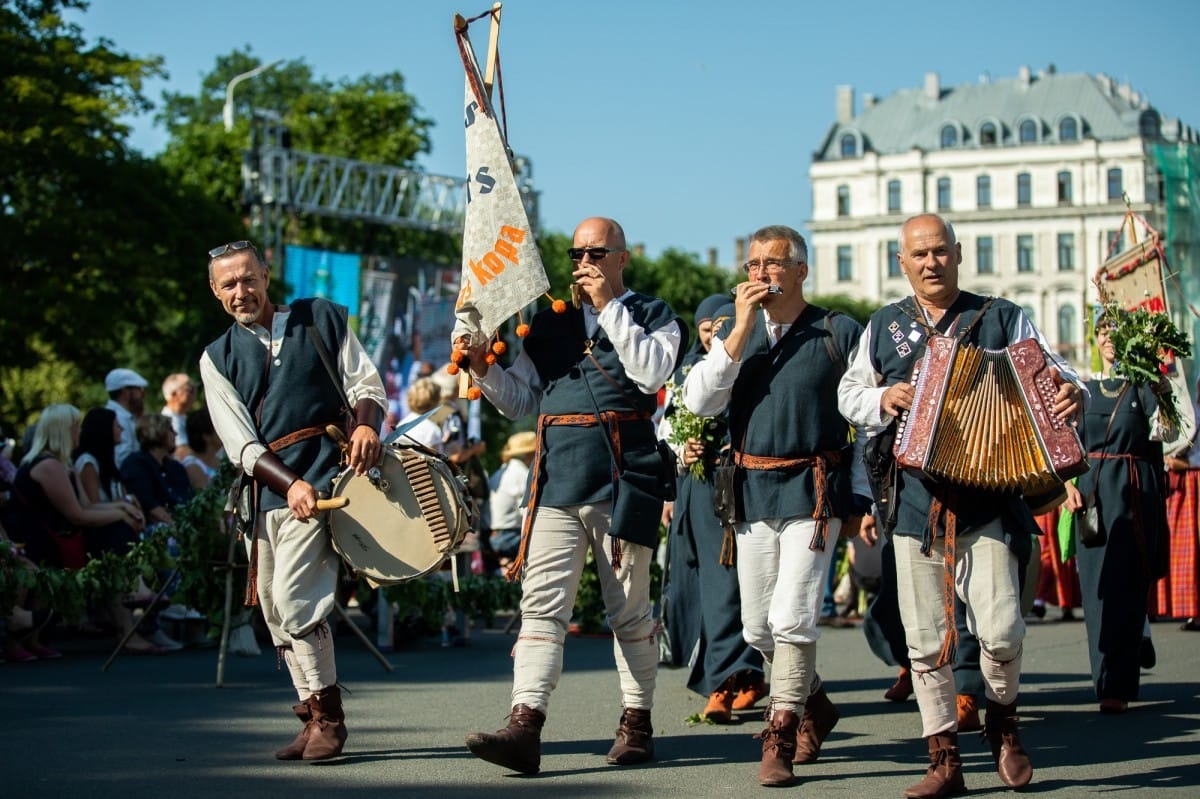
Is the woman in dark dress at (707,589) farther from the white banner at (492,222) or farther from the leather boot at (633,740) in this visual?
the white banner at (492,222)

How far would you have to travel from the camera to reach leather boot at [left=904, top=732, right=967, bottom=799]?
6.32m

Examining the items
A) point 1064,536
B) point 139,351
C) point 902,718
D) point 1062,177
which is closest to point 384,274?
point 139,351

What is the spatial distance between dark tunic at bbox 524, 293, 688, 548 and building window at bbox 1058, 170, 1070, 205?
325ft

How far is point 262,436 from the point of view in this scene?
728cm

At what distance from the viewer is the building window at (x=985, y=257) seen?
10362 cm

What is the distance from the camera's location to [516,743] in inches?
262

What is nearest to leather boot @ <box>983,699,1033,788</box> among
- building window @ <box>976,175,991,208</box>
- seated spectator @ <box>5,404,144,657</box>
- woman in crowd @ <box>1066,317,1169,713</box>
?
woman in crowd @ <box>1066,317,1169,713</box>

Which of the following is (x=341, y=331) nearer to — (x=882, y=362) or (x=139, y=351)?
(x=882, y=362)

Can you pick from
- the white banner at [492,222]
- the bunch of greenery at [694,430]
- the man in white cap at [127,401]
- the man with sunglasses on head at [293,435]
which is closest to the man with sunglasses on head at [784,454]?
the white banner at [492,222]

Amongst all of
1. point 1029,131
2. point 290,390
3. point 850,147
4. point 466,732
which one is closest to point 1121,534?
point 466,732

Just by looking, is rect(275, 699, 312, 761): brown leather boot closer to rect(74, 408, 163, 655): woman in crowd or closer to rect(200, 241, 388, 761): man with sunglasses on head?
rect(200, 241, 388, 761): man with sunglasses on head

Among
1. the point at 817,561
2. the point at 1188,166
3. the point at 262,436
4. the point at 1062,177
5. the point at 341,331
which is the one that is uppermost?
the point at 1062,177

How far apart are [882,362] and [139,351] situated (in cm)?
4915

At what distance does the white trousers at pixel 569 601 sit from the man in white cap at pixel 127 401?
794 cm
